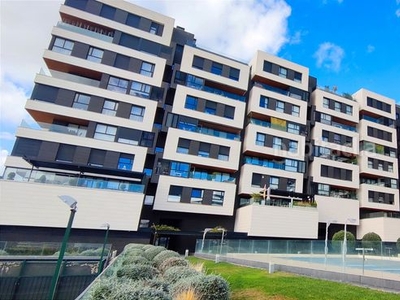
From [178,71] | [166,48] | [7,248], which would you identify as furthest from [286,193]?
[7,248]

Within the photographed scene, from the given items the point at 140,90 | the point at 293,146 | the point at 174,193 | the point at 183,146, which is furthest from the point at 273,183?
the point at 140,90

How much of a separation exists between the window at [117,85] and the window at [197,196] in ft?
43.2

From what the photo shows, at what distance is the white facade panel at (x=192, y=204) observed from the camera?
88.7 ft

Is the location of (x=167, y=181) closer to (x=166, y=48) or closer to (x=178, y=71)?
(x=178, y=71)

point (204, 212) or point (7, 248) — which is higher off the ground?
point (204, 212)

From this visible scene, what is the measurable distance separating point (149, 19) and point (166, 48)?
3789 millimetres

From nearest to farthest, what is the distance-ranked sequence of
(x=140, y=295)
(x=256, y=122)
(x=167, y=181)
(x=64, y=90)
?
(x=140, y=295) < (x=64, y=90) < (x=167, y=181) < (x=256, y=122)

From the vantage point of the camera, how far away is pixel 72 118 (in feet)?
84.8

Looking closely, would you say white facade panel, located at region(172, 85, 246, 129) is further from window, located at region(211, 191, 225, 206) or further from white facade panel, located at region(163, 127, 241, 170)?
window, located at region(211, 191, 225, 206)

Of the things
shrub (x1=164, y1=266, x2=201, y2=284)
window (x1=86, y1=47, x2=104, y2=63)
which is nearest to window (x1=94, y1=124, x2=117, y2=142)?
window (x1=86, y1=47, x2=104, y2=63)

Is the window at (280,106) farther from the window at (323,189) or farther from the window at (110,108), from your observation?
the window at (110,108)

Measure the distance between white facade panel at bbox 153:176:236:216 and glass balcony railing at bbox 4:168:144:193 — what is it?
407 centimetres

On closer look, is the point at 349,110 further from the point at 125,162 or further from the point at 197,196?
the point at 125,162

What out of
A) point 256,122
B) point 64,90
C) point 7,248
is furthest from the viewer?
point 256,122
